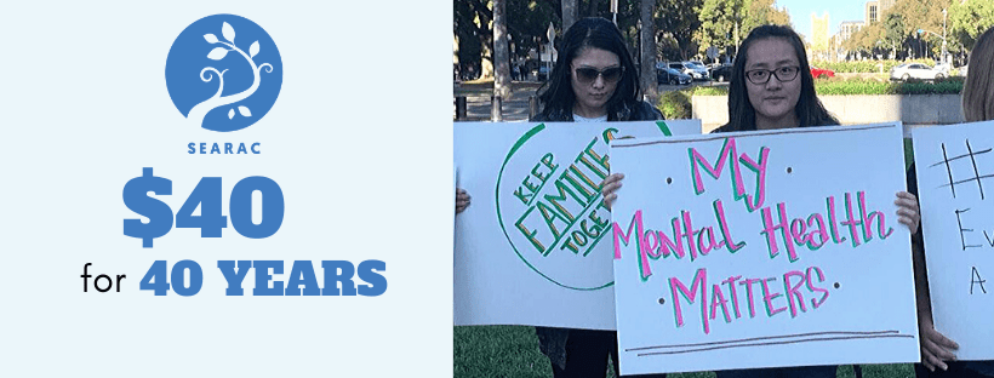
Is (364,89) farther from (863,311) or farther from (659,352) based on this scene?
(863,311)

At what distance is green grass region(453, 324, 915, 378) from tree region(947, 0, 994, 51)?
73.3 meters

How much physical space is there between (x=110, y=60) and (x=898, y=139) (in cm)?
196

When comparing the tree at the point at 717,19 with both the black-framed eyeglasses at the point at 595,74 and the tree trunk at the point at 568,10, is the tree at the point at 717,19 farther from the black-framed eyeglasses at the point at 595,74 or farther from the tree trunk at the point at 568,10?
the black-framed eyeglasses at the point at 595,74

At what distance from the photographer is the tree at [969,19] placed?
77.3 m

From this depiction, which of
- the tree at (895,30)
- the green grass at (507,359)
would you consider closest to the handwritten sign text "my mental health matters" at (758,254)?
the green grass at (507,359)

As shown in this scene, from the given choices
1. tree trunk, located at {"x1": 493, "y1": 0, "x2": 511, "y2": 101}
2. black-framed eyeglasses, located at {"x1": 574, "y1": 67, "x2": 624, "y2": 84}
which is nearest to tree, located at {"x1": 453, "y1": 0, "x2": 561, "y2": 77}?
tree trunk, located at {"x1": 493, "y1": 0, "x2": 511, "y2": 101}

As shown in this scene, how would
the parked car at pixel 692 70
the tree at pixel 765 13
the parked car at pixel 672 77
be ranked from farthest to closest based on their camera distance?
the tree at pixel 765 13
the parked car at pixel 692 70
the parked car at pixel 672 77

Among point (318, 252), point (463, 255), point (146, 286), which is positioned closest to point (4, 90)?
point (146, 286)

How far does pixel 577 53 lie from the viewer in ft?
11.4

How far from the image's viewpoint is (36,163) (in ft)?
7.24

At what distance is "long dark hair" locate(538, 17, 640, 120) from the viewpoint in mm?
3463

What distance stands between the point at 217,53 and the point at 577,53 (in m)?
1.52

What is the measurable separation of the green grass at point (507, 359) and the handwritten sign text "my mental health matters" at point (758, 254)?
92.7 inches

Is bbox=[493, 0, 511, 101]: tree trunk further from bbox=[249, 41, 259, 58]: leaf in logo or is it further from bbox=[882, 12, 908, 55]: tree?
bbox=[882, 12, 908, 55]: tree
